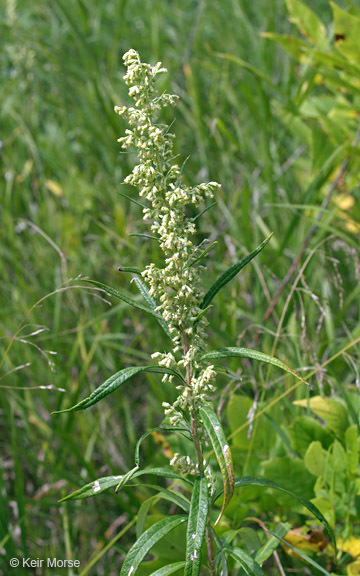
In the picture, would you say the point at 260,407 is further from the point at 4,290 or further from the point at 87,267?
the point at 4,290

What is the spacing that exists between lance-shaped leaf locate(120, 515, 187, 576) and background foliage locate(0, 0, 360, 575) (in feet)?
0.70

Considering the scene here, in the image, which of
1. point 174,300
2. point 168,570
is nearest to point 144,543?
point 168,570

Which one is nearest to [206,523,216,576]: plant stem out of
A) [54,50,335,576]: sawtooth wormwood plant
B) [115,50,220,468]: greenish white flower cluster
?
[54,50,335,576]: sawtooth wormwood plant

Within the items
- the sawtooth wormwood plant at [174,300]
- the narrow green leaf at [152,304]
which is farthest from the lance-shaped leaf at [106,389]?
the narrow green leaf at [152,304]

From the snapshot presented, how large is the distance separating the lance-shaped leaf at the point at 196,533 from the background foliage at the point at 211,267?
0.23 meters

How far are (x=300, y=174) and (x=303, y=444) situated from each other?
144cm

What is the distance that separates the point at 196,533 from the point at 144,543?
0.56 ft

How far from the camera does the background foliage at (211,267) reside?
1649mm

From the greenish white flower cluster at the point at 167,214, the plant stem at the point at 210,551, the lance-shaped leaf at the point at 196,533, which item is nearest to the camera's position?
the lance-shaped leaf at the point at 196,533

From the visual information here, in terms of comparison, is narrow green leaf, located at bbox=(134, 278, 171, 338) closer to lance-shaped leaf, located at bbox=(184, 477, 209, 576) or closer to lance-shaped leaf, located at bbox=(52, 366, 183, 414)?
lance-shaped leaf, located at bbox=(52, 366, 183, 414)

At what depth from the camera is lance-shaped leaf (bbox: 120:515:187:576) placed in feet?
3.53

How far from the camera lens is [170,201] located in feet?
3.47

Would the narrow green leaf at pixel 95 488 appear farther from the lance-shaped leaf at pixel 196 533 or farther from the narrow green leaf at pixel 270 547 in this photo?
the narrow green leaf at pixel 270 547

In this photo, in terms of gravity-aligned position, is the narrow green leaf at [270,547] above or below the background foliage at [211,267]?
below
